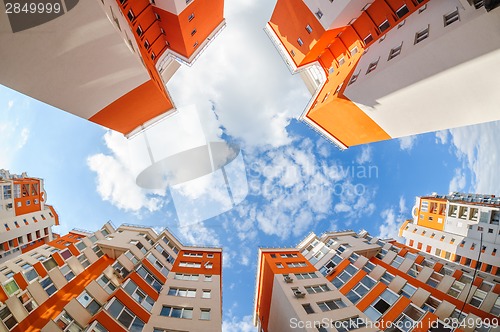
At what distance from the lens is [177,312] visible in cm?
1638

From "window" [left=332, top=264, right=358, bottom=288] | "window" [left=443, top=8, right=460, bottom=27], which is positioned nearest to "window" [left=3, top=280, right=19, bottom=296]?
"window" [left=332, top=264, right=358, bottom=288]

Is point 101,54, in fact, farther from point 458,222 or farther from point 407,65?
point 458,222

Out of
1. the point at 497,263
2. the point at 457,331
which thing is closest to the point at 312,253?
the point at 457,331

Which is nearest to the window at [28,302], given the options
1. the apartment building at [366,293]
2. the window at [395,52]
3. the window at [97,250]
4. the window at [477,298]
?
the window at [97,250]

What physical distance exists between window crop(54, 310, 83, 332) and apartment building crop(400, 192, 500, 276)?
150 feet

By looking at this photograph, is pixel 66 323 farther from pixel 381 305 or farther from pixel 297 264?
pixel 381 305

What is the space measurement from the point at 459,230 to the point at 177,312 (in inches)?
1910

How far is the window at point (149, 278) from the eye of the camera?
1905 cm

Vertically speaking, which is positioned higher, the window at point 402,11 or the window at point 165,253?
the window at point 402,11

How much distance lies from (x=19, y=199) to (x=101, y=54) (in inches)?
1698

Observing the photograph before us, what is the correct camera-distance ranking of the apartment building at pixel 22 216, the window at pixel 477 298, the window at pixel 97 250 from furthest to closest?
1. the apartment building at pixel 22 216
2. the window at pixel 97 250
3. the window at pixel 477 298

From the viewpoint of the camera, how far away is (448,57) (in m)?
10.5

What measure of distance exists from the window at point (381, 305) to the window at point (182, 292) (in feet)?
49.0

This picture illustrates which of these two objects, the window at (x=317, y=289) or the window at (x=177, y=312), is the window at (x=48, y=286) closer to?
the window at (x=177, y=312)
